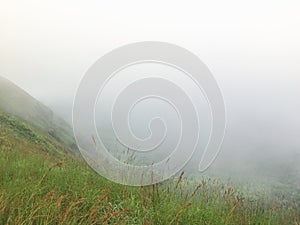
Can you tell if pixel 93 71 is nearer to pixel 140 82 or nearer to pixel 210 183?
pixel 140 82

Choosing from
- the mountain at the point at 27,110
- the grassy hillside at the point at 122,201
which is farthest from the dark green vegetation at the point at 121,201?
the mountain at the point at 27,110

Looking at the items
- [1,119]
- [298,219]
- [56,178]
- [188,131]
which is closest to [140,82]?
[188,131]

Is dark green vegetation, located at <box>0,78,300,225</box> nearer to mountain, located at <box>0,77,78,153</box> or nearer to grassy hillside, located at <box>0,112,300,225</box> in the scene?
grassy hillside, located at <box>0,112,300,225</box>

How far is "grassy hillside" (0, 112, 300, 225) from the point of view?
4848mm

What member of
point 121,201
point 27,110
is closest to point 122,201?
point 121,201

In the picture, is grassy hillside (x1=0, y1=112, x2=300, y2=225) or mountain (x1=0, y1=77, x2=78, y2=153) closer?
grassy hillside (x1=0, y1=112, x2=300, y2=225)

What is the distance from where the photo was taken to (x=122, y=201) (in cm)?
586

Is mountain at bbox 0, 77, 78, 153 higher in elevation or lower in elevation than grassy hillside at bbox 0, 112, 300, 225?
higher

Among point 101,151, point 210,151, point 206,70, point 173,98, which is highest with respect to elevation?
point 206,70

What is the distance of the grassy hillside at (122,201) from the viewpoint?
4.85 meters

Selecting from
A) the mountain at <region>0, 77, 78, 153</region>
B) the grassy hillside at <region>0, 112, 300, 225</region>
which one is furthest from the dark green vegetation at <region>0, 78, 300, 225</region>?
the mountain at <region>0, 77, 78, 153</region>

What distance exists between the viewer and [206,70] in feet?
24.5

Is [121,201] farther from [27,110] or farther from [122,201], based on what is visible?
[27,110]

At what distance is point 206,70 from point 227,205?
8.42 feet
